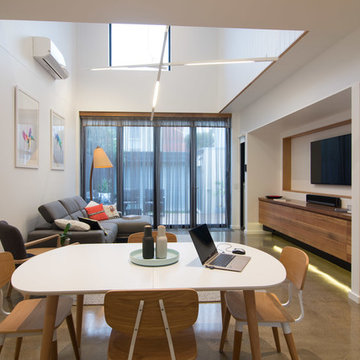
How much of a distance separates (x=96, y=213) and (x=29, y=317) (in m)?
3.78

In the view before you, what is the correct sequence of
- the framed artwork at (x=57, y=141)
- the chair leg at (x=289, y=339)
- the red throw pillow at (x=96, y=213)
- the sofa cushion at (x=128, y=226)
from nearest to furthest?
the chair leg at (x=289, y=339), the framed artwork at (x=57, y=141), the sofa cushion at (x=128, y=226), the red throw pillow at (x=96, y=213)

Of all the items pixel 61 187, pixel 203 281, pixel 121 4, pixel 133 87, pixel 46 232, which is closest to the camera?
pixel 203 281

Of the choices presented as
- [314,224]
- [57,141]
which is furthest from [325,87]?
[57,141]

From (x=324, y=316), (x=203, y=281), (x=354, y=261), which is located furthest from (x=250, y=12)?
(x=324, y=316)

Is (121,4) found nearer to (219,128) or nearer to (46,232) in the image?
(46,232)

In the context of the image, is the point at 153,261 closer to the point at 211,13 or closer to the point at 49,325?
the point at 49,325

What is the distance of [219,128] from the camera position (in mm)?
6766

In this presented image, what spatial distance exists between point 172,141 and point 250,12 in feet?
14.2

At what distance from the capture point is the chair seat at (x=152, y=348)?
1.34m

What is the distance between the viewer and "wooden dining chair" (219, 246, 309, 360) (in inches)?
63.8

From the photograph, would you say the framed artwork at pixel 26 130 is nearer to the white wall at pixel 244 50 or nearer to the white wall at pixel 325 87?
the white wall at pixel 244 50

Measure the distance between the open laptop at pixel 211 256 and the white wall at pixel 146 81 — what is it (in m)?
5.16

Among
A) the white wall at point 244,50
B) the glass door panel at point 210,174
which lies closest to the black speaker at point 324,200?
the white wall at point 244,50

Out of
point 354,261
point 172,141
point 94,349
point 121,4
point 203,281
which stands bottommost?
point 94,349
